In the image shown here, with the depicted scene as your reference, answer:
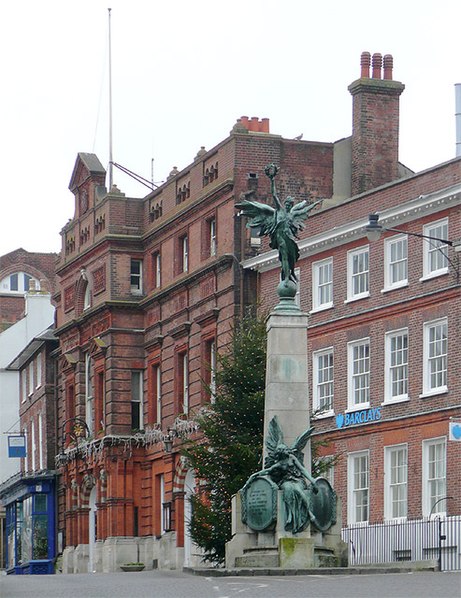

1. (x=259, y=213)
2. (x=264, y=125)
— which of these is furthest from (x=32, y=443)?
(x=259, y=213)

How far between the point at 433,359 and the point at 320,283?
7287 mm

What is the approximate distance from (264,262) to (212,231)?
15.9ft

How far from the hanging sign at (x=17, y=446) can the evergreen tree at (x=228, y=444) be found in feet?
111

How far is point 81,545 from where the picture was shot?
76250mm

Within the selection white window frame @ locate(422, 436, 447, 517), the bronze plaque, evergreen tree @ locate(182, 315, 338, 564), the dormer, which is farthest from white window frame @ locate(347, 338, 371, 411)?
the dormer

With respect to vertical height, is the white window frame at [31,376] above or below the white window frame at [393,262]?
below

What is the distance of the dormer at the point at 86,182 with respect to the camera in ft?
248

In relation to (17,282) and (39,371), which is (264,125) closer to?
(39,371)

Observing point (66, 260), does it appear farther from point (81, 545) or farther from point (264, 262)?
point (264, 262)

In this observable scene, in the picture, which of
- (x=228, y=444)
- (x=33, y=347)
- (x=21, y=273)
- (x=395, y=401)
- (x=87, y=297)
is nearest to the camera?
(x=228, y=444)

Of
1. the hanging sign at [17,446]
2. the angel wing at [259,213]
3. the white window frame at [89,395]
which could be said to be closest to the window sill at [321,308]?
the angel wing at [259,213]

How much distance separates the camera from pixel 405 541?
50250 mm

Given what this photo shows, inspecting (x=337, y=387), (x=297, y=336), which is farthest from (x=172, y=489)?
(x=297, y=336)

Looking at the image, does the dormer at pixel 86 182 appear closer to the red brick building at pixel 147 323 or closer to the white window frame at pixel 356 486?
the red brick building at pixel 147 323
